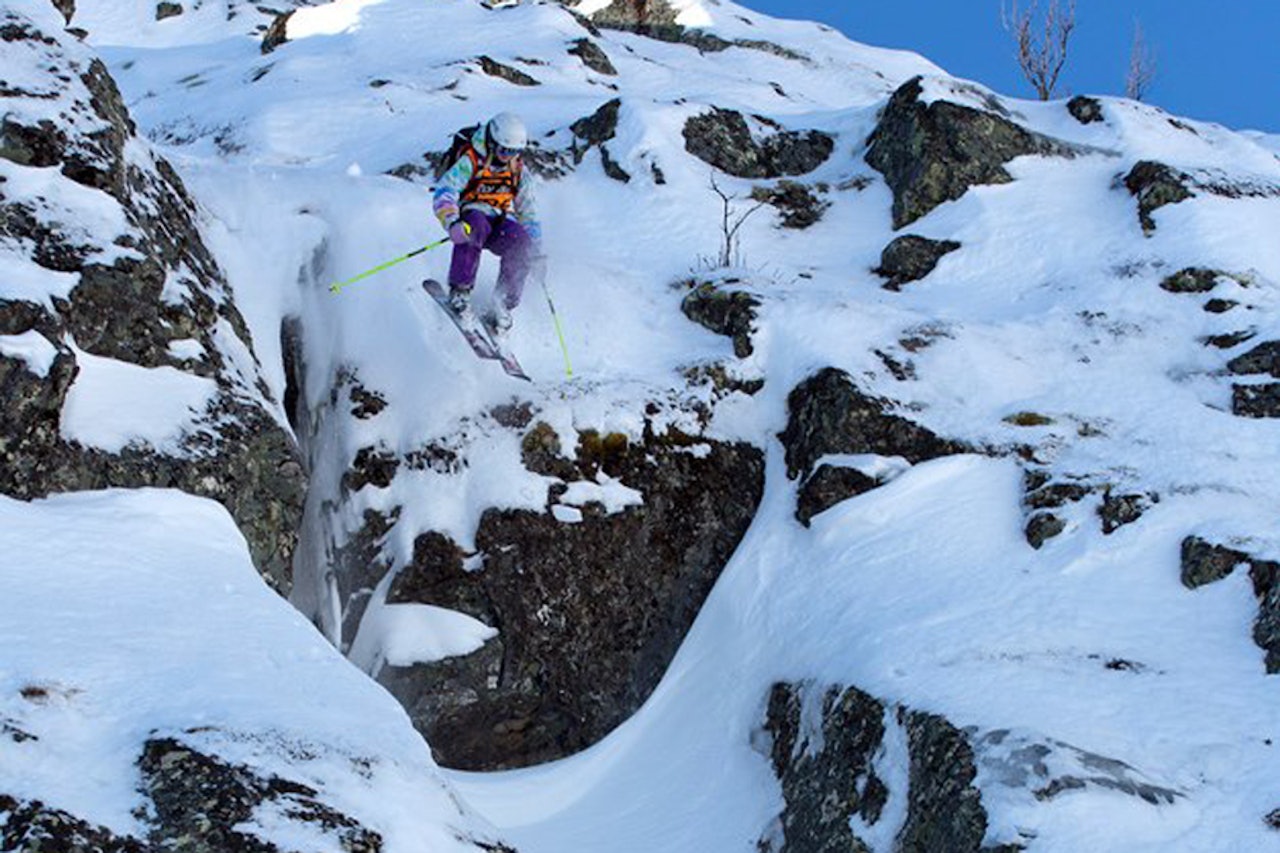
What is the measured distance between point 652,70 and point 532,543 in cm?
1769

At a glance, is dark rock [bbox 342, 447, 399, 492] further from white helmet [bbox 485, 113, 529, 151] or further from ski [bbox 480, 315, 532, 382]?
white helmet [bbox 485, 113, 529, 151]


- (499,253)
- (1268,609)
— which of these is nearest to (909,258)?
(499,253)

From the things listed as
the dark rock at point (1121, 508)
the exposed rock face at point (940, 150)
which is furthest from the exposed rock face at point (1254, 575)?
the exposed rock face at point (940, 150)

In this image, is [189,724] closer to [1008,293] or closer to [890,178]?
[1008,293]

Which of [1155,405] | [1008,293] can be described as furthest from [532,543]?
[1008,293]

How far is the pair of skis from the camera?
1265 centimetres

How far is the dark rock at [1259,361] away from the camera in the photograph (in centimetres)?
1325

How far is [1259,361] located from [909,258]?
15.1 ft

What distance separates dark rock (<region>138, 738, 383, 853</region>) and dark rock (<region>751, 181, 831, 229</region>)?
43.6 feet

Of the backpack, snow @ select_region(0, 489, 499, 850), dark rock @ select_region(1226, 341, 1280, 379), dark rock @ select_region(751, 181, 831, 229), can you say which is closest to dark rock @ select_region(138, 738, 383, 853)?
snow @ select_region(0, 489, 499, 850)

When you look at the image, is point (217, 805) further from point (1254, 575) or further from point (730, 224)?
point (730, 224)

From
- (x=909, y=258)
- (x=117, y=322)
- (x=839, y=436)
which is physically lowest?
(x=909, y=258)

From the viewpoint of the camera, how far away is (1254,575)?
31.6ft

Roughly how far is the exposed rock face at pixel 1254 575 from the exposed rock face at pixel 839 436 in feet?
8.50
